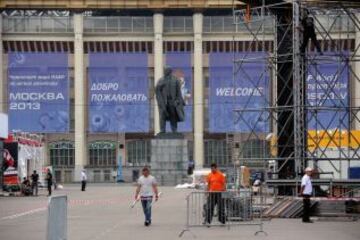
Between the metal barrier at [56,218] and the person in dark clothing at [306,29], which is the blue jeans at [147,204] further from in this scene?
the person in dark clothing at [306,29]

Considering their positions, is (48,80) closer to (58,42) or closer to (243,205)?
(58,42)

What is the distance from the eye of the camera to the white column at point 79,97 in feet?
320

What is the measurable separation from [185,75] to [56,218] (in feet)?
267

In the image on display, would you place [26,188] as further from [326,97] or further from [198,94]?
[198,94]

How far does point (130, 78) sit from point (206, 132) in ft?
40.2

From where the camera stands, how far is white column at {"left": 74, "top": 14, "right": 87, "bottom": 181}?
320 feet

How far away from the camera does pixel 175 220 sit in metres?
25.6

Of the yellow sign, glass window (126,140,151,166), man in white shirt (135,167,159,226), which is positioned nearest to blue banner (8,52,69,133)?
glass window (126,140,151,166)

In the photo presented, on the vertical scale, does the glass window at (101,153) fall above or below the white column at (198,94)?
below

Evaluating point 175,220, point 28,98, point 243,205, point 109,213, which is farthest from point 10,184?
point 28,98

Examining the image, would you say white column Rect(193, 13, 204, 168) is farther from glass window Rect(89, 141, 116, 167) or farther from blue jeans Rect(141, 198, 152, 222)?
blue jeans Rect(141, 198, 152, 222)

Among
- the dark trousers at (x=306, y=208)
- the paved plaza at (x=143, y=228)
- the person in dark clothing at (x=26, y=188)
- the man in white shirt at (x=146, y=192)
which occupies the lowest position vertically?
the person in dark clothing at (x=26, y=188)

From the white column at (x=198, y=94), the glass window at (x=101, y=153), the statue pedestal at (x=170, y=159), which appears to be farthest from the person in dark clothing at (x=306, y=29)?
the glass window at (x=101, y=153)

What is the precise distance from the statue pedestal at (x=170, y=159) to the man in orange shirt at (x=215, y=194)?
124 ft
